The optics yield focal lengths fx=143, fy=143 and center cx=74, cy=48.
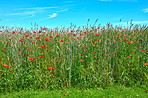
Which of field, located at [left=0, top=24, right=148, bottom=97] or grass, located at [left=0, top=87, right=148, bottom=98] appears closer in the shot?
grass, located at [left=0, top=87, right=148, bottom=98]

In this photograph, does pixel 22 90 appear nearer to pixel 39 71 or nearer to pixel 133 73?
pixel 39 71

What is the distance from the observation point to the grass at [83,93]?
3.78 m

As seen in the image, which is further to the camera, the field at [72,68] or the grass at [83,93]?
the field at [72,68]

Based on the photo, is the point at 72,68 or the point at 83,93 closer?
the point at 83,93

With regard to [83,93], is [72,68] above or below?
above

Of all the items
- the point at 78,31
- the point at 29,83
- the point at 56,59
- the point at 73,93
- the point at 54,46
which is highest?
the point at 78,31

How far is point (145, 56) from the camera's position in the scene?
15.7 feet

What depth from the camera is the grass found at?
149 inches

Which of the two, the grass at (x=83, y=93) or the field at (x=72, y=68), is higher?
the field at (x=72, y=68)

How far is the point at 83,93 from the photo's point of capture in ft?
12.7

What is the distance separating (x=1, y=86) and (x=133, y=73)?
408 centimetres

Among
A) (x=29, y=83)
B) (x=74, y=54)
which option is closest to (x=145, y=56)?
(x=74, y=54)

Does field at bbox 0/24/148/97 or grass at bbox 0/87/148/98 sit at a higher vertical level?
field at bbox 0/24/148/97

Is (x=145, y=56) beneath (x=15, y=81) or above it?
above
